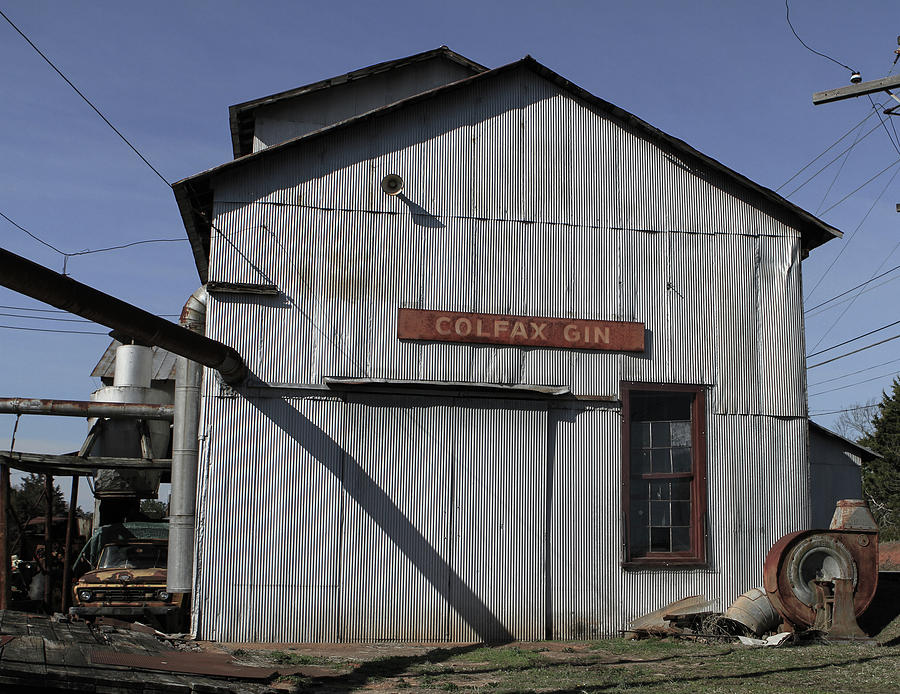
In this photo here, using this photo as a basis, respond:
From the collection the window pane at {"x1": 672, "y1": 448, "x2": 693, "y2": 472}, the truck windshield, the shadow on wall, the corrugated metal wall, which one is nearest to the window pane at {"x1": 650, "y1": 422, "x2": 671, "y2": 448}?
the window pane at {"x1": 672, "y1": 448, "x2": 693, "y2": 472}

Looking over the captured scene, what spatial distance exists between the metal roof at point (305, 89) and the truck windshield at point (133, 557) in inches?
363

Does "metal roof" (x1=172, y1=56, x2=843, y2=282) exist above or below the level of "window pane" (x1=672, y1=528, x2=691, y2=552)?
above

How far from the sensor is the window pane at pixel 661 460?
46.3 feet

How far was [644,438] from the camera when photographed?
14.1 m

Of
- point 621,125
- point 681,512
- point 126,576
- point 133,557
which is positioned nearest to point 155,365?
point 133,557

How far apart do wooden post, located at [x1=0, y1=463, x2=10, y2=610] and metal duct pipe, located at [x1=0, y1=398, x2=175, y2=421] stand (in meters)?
2.60

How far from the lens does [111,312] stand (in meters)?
9.82

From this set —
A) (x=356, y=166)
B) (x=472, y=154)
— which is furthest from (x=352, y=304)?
(x=472, y=154)

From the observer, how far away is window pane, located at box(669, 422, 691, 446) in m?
14.2

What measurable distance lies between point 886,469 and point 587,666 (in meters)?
41.1

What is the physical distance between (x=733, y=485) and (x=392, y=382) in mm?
5646

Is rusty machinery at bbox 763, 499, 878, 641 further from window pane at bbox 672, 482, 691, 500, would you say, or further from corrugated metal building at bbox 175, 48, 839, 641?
window pane at bbox 672, 482, 691, 500

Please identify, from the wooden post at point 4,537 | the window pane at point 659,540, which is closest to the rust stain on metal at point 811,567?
the window pane at point 659,540

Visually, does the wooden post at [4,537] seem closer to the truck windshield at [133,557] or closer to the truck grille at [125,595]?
the truck grille at [125,595]
